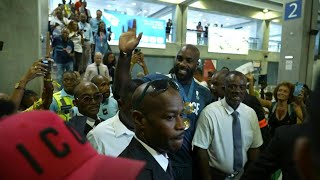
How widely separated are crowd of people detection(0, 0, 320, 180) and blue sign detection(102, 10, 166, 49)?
790 centimetres

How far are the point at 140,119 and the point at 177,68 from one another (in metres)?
1.22

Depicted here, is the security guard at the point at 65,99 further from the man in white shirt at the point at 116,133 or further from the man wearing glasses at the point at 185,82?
the man in white shirt at the point at 116,133

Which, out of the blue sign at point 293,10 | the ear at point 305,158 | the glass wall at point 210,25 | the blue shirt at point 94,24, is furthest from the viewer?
the glass wall at point 210,25

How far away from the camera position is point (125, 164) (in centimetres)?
82

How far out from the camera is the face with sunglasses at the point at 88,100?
8.57 ft

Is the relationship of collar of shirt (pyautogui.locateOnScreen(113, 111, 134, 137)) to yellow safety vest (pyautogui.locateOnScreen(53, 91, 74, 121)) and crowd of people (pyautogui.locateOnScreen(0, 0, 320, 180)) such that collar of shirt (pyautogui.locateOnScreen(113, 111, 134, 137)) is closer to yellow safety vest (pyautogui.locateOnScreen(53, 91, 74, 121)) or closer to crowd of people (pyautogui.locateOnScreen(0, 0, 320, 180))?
crowd of people (pyautogui.locateOnScreen(0, 0, 320, 180))

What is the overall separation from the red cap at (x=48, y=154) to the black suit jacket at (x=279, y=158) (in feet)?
3.26

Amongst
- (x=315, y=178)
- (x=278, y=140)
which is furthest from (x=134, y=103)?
(x=315, y=178)

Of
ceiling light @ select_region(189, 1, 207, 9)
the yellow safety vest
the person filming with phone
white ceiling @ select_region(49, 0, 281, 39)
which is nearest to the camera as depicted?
the yellow safety vest

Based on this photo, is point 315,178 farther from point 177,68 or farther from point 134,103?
point 177,68

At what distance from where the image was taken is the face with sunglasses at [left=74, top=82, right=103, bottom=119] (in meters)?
2.61

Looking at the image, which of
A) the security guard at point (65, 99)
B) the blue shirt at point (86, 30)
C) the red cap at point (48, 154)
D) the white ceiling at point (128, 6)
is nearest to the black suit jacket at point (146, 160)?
the red cap at point (48, 154)

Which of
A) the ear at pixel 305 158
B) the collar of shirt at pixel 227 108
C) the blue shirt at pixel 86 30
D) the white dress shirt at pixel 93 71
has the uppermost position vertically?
the blue shirt at pixel 86 30

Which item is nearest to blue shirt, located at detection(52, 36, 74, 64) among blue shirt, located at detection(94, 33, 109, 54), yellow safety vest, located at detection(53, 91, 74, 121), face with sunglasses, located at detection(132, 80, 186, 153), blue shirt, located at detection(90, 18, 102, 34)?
blue shirt, located at detection(94, 33, 109, 54)
